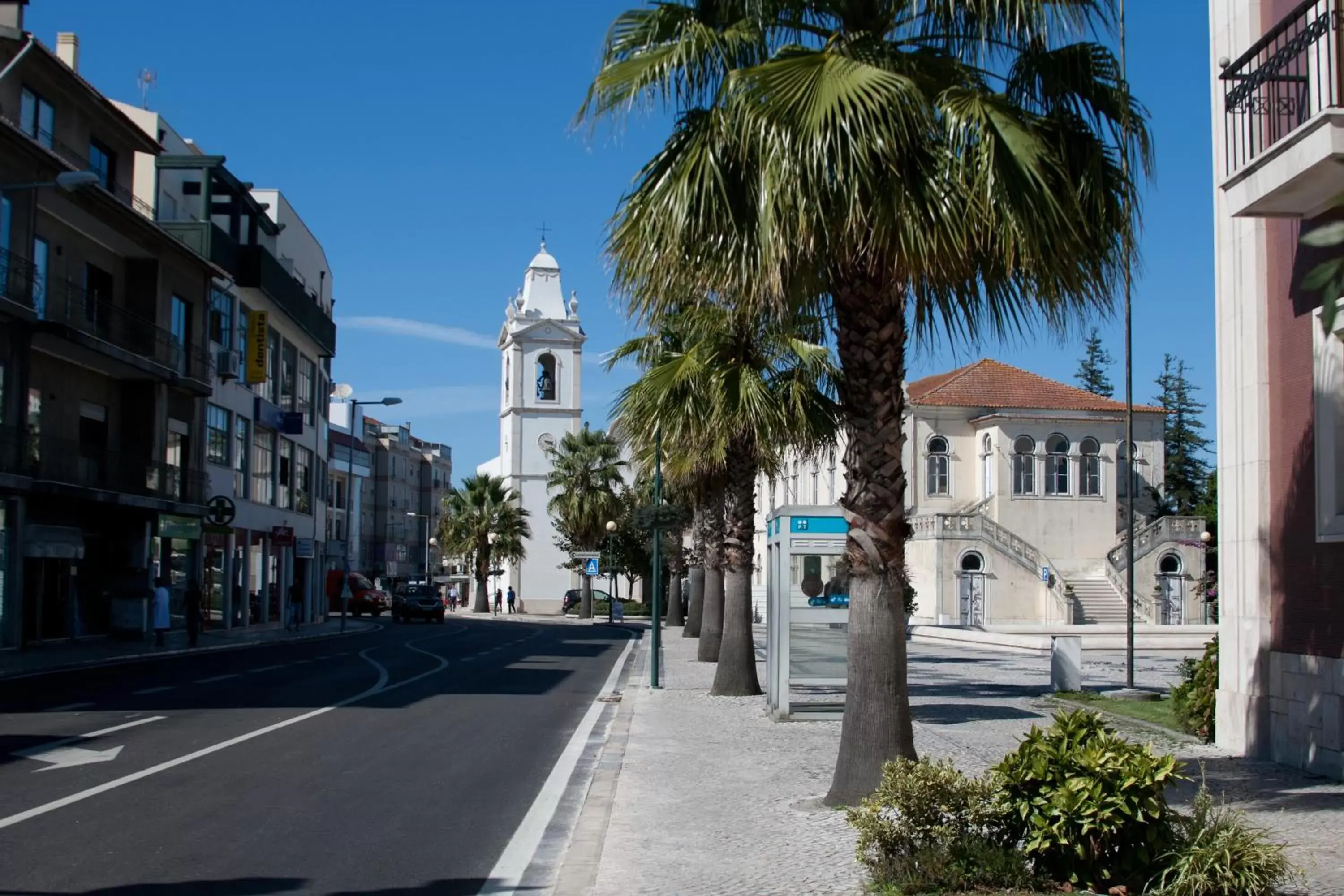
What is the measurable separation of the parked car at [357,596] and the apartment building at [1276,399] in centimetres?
5856

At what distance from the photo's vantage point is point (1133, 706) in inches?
717

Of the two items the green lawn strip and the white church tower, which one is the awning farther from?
the white church tower

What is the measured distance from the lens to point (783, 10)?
986 cm

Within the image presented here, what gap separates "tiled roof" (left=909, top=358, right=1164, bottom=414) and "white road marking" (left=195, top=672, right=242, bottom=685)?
39.5 metres

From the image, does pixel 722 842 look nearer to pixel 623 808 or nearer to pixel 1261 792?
pixel 623 808

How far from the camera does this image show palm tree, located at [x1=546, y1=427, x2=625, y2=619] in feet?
221

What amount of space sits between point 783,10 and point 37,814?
7894 millimetres

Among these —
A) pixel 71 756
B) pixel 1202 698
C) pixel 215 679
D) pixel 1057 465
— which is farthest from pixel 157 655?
pixel 1057 465

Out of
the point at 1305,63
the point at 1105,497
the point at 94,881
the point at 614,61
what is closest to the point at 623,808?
the point at 94,881

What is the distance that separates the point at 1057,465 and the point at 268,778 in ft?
169

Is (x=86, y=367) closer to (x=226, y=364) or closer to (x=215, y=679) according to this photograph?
(x=226, y=364)

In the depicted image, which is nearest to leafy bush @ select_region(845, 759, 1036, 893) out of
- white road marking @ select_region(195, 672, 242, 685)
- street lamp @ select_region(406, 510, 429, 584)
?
white road marking @ select_region(195, 672, 242, 685)

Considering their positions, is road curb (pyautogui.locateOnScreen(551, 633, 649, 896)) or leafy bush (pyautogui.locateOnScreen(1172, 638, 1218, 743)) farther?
leafy bush (pyautogui.locateOnScreen(1172, 638, 1218, 743))

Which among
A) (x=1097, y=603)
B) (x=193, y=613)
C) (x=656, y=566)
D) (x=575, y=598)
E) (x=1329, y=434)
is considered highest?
(x=1329, y=434)
